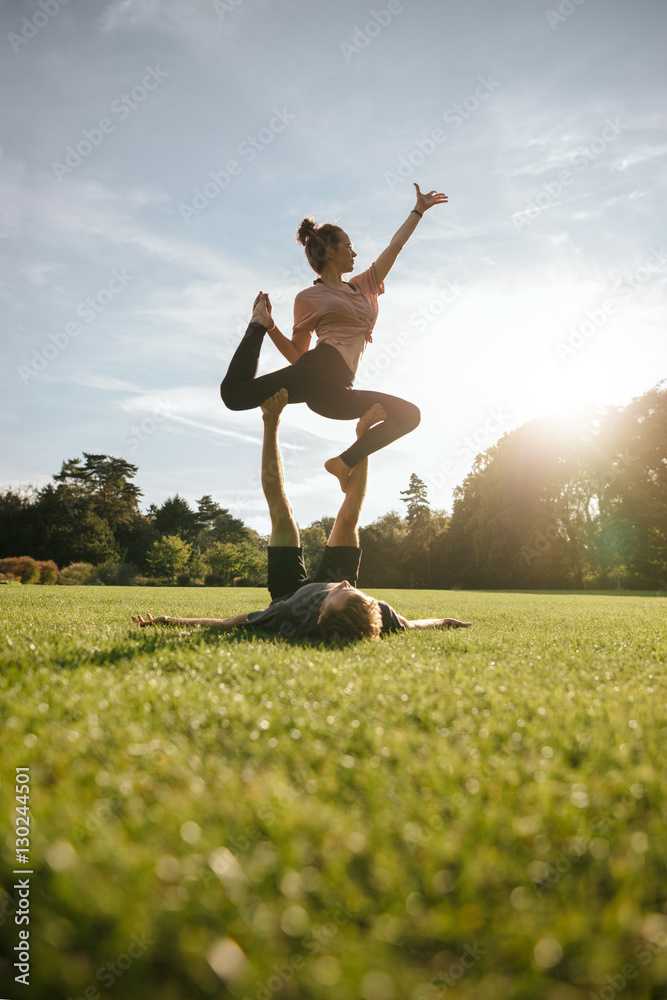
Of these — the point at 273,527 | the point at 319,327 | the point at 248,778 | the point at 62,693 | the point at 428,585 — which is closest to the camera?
the point at 248,778

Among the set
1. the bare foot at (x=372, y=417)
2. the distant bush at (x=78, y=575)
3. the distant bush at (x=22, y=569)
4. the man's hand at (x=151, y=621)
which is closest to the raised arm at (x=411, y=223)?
the bare foot at (x=372, y=417)

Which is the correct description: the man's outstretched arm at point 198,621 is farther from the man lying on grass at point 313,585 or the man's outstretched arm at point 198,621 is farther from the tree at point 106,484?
the tree at point 106,484

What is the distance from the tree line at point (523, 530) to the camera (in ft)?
115

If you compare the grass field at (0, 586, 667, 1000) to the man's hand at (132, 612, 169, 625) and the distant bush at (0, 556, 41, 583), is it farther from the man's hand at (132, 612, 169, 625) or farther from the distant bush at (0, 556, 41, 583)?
the distant bush at (0, 556, 41, 583)

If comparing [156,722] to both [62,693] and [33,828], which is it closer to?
[62,693]

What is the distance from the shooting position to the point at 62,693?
170cm

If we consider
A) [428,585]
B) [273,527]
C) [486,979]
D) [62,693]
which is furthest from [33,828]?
[428,585]

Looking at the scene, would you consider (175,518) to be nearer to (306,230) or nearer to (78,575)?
(78,575)

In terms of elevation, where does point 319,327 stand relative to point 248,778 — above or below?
above

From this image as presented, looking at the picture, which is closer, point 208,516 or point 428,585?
point 428,585

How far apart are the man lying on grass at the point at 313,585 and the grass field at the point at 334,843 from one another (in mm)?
1407

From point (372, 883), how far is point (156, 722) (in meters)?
0.86

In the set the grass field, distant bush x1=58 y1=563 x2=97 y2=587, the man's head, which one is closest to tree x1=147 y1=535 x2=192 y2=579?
distant bush x1=58 y1=563 x2=97 y2=587

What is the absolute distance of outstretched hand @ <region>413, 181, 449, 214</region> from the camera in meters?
4.76
